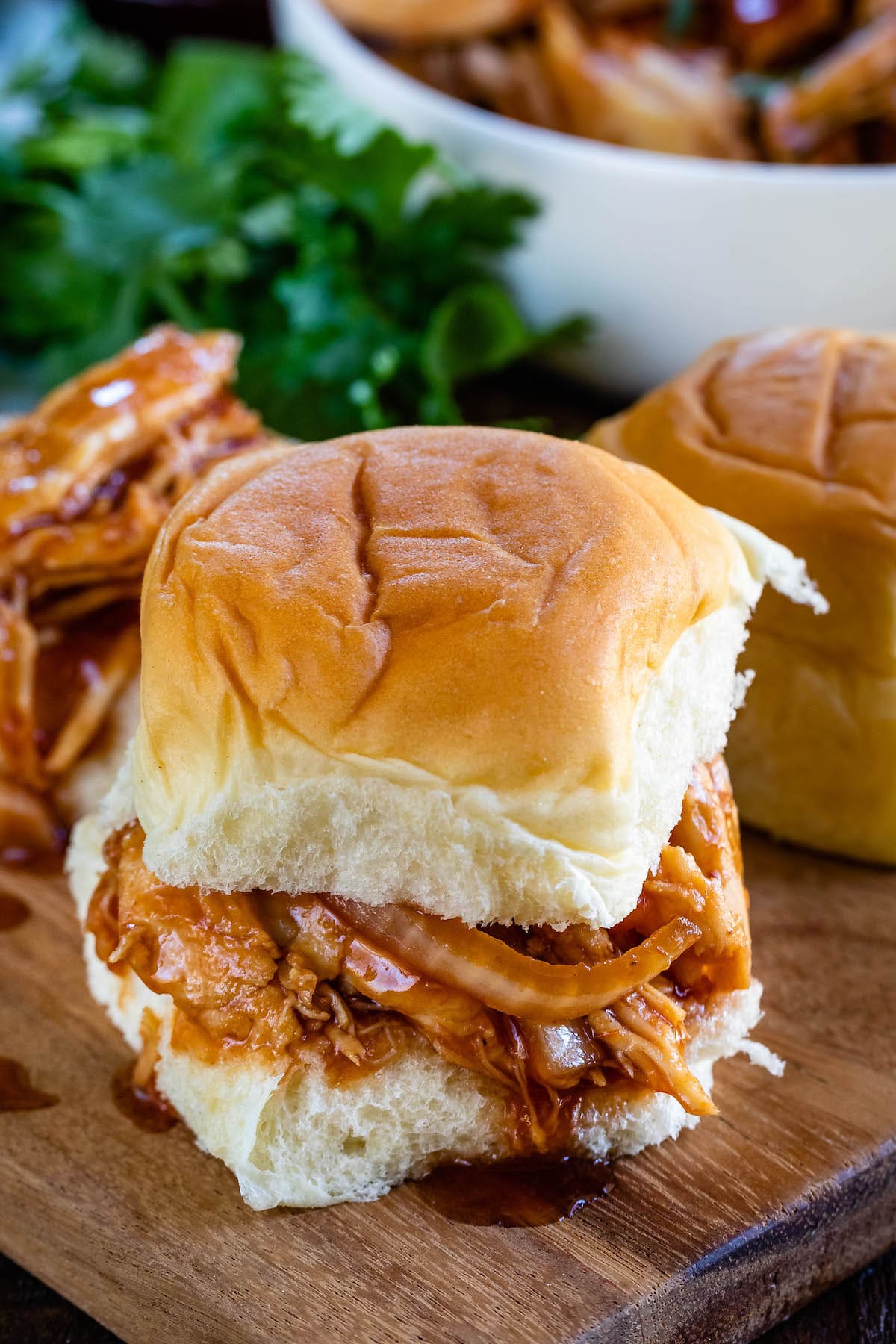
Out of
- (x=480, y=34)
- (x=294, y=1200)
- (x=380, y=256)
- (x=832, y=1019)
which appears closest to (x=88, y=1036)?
(x=294, y=1200)

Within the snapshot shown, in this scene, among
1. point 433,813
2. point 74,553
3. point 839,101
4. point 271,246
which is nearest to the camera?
point 433,813

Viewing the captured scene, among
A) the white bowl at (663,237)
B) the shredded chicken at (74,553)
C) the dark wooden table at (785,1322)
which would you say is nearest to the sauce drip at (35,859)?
the shredded chicken at (74,553)

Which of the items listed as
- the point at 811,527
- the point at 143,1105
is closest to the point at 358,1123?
the point at 143,1105

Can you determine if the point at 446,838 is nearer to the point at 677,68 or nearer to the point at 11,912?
the point at 11,912

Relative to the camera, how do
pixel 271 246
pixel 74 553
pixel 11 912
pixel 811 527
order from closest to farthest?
pixel 811 527, pixel 11 912, pixel 74 553, pixel 271 246

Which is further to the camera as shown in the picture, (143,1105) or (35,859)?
(35,859)

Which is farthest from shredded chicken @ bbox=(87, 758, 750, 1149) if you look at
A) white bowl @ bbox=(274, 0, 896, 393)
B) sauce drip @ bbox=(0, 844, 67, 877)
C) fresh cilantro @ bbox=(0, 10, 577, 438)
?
white bowl @ bbox=(274, 0, 896, 393)

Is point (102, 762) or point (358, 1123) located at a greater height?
point (358, 1123)

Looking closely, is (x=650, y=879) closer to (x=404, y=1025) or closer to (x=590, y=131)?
(x=404, y=1025)
